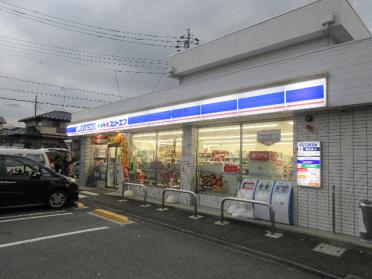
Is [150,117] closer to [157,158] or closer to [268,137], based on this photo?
[157,158]

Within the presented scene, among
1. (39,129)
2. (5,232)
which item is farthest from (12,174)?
(39,129)

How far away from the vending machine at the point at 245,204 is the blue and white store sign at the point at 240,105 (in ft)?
6.53

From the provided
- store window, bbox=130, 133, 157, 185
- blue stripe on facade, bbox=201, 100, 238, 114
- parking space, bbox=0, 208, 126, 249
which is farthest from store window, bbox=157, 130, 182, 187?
parking space, bbox=0, 208, 126, 249

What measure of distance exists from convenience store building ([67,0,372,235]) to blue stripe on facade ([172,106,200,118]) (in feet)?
0.17

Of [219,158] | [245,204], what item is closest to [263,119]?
[219,158]

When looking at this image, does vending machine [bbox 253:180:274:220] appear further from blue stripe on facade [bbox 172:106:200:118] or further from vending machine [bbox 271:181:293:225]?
blue stripe on facade [bbox 172:106:200:118]

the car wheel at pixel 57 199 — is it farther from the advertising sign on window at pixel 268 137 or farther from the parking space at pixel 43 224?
the advertising sign on window at pixel 268 137

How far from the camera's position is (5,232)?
7.11 metres

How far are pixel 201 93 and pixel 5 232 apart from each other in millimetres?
6725

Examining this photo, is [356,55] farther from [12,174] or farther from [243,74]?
[12,174]

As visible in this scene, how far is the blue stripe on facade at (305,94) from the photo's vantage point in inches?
290

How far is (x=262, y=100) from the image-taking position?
842 centimetres

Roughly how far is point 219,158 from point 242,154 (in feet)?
3.37

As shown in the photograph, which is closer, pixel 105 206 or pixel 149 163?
pixel 105 206
